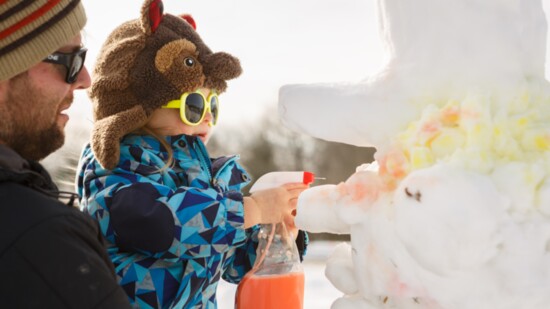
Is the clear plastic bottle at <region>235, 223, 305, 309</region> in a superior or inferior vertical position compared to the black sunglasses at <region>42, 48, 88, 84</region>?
inferior

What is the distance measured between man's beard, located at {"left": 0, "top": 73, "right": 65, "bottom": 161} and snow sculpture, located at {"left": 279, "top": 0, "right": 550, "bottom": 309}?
582mm

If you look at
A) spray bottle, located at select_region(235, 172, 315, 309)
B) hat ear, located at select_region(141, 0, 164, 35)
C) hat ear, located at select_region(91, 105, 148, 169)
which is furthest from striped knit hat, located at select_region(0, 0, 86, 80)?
spray bottle, located at select_region(235, 172, 315, 309)

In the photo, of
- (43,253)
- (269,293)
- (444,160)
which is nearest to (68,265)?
(43,253)

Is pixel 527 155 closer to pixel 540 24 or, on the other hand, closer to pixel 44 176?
pixel 540 24

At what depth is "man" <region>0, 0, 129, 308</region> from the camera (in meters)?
1.08

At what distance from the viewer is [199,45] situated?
2.14 meters

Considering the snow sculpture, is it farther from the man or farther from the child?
the child

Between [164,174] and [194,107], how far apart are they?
0.27 metres

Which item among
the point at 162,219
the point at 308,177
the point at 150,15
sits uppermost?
the point at 150,15

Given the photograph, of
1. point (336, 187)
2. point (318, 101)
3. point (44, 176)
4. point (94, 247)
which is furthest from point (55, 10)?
point (336, 187)

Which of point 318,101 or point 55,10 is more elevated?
point 55,10

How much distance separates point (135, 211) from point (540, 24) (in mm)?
1202

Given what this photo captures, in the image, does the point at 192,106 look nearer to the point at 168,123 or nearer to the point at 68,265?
the point at 168,123

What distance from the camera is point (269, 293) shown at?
6.06 feet
